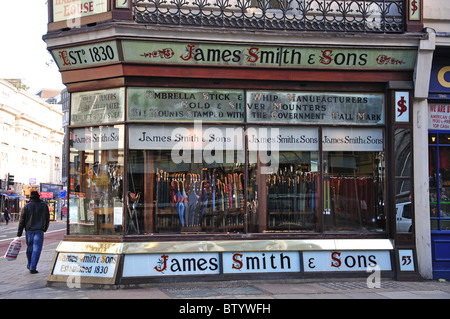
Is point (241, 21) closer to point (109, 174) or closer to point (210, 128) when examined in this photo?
point (210, 128)

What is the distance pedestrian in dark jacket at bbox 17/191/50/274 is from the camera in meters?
11.2

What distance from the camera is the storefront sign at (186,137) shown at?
32.3 feet

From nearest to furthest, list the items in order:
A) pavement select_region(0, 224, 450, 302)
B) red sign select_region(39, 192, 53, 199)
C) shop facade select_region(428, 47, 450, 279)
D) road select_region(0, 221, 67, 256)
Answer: pavement select_region(0, 224, 450, 302)
shop facade select_region(428, 47, 450, 279)
road select_region(0, 221, 67, 256)
red sign select_region(39, 192, 53, 199)

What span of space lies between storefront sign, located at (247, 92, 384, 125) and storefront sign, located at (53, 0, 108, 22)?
321 cm

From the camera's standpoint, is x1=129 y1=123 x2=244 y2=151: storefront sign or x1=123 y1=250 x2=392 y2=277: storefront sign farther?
x1=129 y1=123 x2=244 y2=151: storefront sign

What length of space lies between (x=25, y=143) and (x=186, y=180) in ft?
186

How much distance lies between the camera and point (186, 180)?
10328mm

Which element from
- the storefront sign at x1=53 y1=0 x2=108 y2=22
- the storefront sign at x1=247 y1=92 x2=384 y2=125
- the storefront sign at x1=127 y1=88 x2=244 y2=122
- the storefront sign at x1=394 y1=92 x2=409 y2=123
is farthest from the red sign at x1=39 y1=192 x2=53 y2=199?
the storefront sign at x1=394 y1=92 x2=409 y2=123

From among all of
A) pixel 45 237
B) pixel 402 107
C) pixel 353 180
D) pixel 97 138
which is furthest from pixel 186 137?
pixel 45 237

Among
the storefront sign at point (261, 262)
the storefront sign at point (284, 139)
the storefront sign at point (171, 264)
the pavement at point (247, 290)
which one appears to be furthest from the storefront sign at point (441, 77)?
the storefront sign at point (171, 264)

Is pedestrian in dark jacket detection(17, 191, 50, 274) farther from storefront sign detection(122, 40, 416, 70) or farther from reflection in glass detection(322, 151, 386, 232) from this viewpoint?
reflection in glass detection(322, 151, 386, 232)

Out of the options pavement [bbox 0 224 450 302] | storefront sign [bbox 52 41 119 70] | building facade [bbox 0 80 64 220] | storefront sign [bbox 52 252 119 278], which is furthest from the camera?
building facade [bbox 0 80 64 220]

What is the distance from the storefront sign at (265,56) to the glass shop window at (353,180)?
53.2 inches
